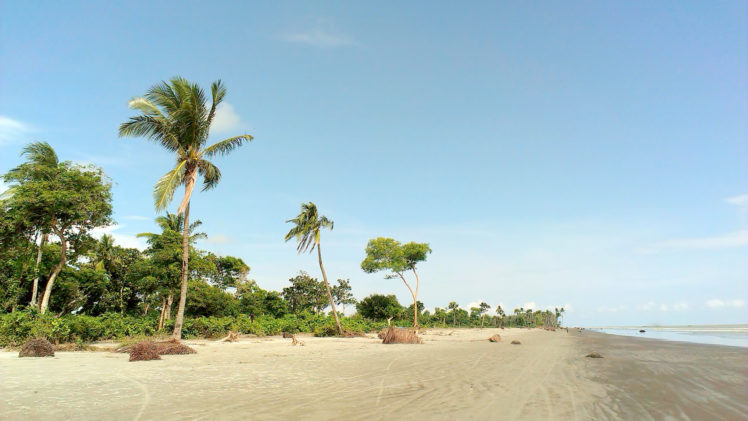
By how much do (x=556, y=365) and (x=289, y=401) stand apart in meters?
9.42

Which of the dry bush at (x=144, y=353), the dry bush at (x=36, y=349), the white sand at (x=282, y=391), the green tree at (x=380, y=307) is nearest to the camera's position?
the white sand at (x=282, y=391)

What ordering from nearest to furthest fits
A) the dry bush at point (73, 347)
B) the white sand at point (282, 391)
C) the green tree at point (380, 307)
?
1. the white sand at point (282, 391)
2. the dry bush at point (73, 347)
3. the green tree at point (380, 307)

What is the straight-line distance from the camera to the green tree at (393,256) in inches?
1940

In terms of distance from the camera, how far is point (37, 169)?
21.8 meters

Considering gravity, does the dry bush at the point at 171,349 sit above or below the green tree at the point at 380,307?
below

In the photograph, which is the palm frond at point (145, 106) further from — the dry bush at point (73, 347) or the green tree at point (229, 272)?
the green tree at point (229, 272)

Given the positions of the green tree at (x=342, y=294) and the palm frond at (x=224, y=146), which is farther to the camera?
the green tree at (x=342, y=294)

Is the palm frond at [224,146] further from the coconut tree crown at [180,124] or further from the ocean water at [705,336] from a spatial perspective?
the ocean water at [705,336]

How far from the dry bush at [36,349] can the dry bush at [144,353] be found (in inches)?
117

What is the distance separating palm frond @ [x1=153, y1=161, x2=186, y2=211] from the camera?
58.9 feet

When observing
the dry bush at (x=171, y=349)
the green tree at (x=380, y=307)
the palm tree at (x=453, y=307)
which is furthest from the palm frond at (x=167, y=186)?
the palm tree at (x=453, y=307)

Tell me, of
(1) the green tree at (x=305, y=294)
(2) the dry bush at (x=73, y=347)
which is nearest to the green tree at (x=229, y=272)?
(1) the green tree at (x=305, y=294)

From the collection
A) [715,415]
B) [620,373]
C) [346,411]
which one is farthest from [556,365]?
[346,411]

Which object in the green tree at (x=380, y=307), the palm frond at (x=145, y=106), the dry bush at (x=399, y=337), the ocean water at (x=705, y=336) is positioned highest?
the palm frond at (x=145, y=106)
